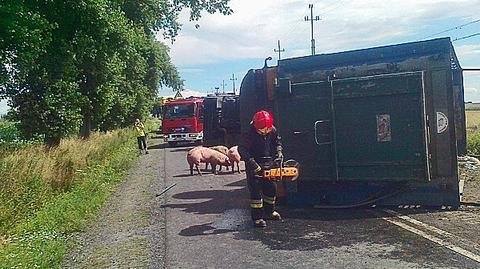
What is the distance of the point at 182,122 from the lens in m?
32.2

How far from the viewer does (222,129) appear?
1517 cm

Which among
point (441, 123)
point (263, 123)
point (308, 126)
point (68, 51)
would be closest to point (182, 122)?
point (68, 51)

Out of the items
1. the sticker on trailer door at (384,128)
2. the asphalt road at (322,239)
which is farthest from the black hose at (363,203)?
the sticker on trailer door at (384,128)

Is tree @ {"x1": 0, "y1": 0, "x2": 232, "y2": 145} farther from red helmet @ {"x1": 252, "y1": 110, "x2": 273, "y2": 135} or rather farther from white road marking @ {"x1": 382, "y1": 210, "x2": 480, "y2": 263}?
white road marking @ {"x1": 382, "y1": 210, "x2": 480, "y2": 263}

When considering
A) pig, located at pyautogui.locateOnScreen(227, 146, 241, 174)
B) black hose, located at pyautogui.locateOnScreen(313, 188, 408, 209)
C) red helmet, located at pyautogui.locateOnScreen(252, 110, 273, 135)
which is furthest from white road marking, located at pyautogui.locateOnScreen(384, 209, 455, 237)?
pig, located at pyautogui.locateOnScreen(227, 146, 241, 174)

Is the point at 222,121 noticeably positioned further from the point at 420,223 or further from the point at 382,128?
the point at 420,223

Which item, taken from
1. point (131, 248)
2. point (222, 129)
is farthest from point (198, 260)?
point (222, 129)

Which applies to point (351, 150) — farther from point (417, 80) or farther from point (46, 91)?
point (46, 91)

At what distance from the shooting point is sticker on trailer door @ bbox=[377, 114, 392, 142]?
9500 millimetres

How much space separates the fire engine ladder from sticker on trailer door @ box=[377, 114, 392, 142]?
30.4 inches

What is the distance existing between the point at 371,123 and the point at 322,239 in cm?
262

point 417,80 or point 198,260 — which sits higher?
point 417,80

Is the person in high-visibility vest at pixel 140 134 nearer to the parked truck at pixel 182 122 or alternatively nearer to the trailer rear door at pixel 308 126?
the parked truck at pixel 182 122

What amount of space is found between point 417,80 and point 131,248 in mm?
5127
